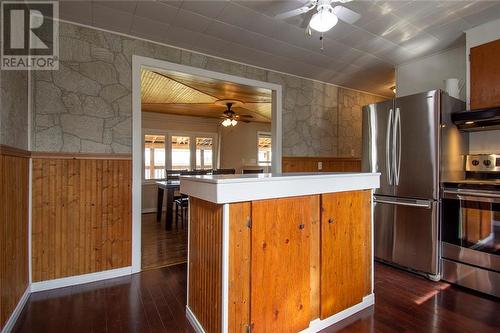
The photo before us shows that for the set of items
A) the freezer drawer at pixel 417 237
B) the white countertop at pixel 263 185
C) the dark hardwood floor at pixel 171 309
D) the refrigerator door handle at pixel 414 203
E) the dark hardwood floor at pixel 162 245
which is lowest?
the dark hardwood floor at pixel 171 309

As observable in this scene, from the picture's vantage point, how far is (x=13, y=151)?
5.94ft

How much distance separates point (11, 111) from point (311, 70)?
3.46 metres

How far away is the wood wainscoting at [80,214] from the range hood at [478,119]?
349cm

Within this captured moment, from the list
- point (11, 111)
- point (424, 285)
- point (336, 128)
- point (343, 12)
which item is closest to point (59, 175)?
point (11, 111)

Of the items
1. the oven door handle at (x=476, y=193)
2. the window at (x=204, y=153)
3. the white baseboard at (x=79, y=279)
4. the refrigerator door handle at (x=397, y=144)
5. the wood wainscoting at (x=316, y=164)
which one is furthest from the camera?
the window at (x=204, y=153)

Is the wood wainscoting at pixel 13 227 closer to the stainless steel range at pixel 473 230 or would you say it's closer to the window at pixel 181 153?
the stainless steel range at pixel 473 230

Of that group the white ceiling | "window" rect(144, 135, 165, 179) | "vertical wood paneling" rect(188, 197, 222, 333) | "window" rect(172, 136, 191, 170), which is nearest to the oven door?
the white ceiling

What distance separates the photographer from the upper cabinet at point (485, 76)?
2.45m

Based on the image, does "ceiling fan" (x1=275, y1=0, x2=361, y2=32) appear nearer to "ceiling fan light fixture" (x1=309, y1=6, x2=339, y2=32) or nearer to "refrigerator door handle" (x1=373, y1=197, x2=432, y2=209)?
"ceiling fan light fixture" (x1=309, y1=6, x2=339, y2=32)

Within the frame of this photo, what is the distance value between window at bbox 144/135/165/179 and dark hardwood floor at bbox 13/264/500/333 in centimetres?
384

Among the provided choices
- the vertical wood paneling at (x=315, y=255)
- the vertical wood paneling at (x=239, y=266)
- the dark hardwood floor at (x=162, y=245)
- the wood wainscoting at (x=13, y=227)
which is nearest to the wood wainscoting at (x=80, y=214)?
the wood wainscoting at (x=13, y=227)

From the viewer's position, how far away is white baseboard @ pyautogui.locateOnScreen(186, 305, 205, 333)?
5.55 ft

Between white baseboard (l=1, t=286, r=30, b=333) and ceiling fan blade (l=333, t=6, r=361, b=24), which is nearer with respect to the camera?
white baseboard (l=1, t=286, r=30, b=333)

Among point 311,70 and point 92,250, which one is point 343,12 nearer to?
point 311,70
